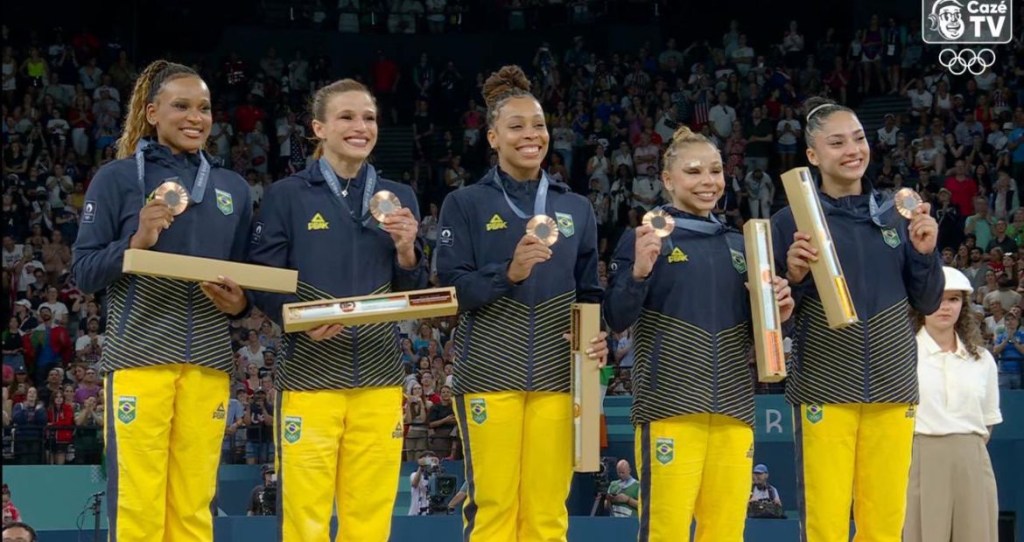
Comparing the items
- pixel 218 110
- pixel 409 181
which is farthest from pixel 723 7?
pixel 218 110

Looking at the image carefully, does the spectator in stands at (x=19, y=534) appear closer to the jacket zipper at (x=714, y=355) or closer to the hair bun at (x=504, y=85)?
the hair bun at (x=504, y=85)

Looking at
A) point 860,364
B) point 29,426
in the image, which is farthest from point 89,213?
point 29,426

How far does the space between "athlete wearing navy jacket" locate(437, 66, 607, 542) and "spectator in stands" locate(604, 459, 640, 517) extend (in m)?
5.09

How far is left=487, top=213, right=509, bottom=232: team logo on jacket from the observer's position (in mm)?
5625

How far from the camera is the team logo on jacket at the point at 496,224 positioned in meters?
5.62

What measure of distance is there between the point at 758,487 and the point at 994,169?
7342 millimetres

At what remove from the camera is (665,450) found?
5.46 m

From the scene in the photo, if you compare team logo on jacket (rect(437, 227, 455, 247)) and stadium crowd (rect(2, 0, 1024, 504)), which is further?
stadium crowd (rect(2, 0, 1024, 504))

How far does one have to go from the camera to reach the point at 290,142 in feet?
63.2

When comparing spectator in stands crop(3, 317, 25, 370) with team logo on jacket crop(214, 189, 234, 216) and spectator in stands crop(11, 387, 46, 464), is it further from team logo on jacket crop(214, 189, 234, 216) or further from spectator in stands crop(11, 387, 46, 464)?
team logo on jacket crop(214, 189, 234, 216)

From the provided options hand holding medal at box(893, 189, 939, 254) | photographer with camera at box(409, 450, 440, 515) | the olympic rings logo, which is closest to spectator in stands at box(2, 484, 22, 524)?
photographer with camera at box(409, 450, 440, 515)

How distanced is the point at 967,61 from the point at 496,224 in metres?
13.5

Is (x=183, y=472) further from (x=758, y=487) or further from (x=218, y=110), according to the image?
(x=218, y=110)

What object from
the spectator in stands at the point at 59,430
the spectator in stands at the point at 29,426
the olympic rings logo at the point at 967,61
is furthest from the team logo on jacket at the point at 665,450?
the olympic rings logo at the point at 967,61
